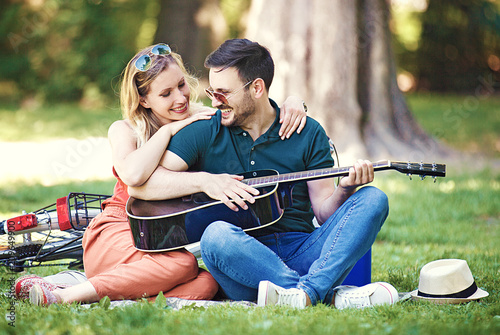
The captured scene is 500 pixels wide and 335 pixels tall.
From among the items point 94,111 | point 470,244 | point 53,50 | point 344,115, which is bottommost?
point 470,244

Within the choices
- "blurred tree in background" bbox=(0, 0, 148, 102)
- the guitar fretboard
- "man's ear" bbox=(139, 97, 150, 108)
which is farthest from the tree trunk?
"blurred tree in background" bbox=(0, 0, 148, 102)

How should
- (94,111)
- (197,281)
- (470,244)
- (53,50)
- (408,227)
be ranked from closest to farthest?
(197,281), (470,244), (408,227), (94,111), (53,50)

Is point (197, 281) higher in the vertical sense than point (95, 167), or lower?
lower

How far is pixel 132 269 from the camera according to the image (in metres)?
3.15

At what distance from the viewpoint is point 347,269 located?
10.0ft

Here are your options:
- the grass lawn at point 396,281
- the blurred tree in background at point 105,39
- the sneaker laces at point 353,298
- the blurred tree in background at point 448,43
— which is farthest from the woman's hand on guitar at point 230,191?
the blurred tree in background at point 448,43

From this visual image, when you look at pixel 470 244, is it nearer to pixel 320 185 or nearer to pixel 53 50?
pixel 320 185

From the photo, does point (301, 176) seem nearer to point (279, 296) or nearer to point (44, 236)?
point (279, 296)

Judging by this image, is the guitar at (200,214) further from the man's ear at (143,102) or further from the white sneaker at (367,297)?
the man's ear at (143,102)

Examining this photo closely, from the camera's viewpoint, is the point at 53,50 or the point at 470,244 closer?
the point at 470,244

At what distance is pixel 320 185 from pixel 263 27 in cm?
515

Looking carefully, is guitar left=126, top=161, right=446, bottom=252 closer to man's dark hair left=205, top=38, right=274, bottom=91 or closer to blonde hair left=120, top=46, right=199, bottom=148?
blonde hair left=120, top=46, right=199, bottom=148

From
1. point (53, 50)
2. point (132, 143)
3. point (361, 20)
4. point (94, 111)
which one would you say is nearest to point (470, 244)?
point (132, 143)

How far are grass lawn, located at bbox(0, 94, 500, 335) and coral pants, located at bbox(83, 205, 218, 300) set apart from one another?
0.23m
